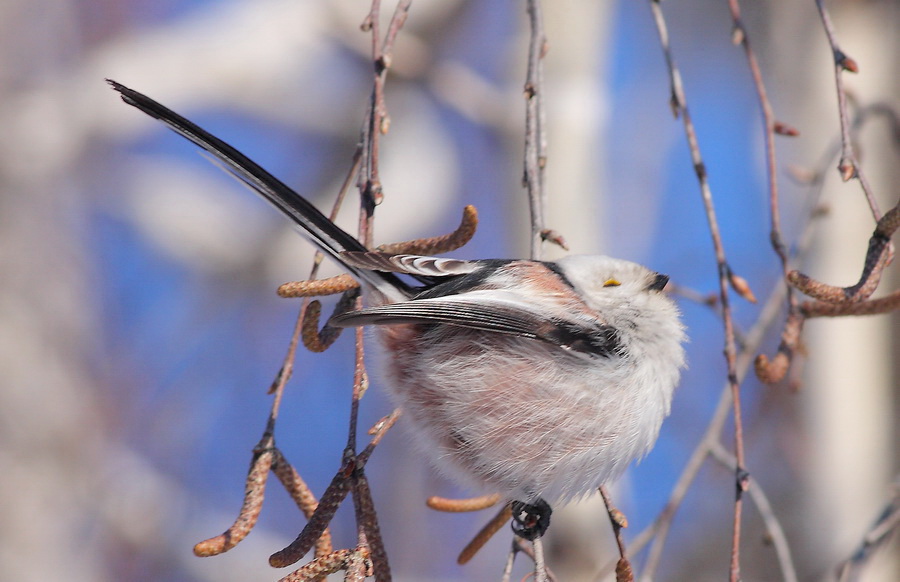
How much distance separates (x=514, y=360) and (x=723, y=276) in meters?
0.37

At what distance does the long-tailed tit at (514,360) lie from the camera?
1153 mm

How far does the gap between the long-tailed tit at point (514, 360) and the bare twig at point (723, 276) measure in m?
0.11

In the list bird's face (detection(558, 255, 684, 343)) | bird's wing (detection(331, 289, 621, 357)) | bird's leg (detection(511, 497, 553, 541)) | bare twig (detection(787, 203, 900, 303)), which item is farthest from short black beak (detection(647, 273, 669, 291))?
bird's leg (detection(511, 497, 553, 541))

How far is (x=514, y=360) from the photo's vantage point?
120 cm

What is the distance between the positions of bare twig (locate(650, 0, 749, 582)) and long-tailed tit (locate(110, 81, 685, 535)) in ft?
0.36

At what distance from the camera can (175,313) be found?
3439mm

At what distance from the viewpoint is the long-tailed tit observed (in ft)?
3.78

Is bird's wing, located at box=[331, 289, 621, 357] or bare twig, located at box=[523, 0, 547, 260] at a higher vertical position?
bare twig, located at box=[523, 0, 547, 260]

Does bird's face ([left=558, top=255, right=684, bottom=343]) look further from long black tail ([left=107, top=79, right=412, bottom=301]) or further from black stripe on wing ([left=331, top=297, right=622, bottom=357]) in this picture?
long black tail ([left=107, top=79, right=412, bottom=301])

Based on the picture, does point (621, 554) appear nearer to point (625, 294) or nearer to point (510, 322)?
point (510, 322)

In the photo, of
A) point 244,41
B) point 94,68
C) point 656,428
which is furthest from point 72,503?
point 656,428

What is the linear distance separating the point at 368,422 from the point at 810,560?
1855mm

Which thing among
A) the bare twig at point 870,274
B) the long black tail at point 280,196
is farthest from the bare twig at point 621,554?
the long black tail at point 280,196

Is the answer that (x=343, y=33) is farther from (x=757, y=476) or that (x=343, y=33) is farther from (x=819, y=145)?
(x=757, y=476)
